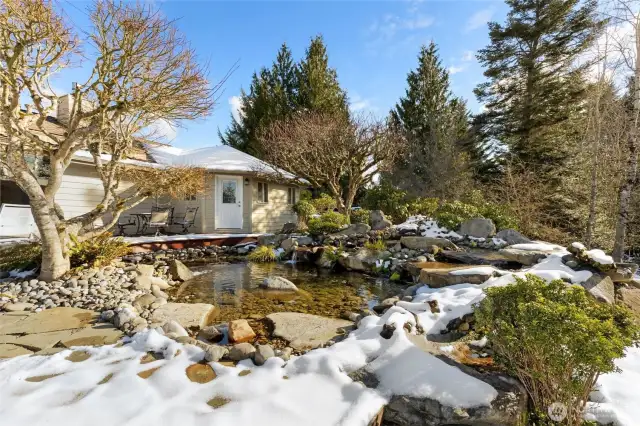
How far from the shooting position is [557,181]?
10.8 metres

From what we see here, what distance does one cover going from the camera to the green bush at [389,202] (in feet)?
32.1

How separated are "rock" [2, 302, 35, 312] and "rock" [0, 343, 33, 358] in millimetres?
979

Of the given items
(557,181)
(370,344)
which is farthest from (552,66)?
(370,344)

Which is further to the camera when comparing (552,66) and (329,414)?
(552,66)

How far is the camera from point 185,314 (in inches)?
143

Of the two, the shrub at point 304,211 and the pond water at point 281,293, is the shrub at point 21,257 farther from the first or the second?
the shrub at point 304,211

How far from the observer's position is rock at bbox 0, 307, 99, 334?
9.62ft

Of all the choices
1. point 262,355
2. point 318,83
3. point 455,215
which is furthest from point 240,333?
point 318,83

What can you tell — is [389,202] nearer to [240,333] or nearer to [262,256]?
[262,256]

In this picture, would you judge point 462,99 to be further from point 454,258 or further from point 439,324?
point 439,324

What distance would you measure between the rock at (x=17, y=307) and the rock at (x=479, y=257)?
6.18m

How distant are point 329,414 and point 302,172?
1009 centimetres

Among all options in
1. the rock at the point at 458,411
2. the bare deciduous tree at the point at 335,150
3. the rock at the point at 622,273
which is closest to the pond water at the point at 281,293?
the rock at the point at 458,411

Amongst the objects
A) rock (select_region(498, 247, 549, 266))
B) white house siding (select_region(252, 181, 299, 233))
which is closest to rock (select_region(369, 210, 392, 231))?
rock (select_region(498, 247, 549, 266))
